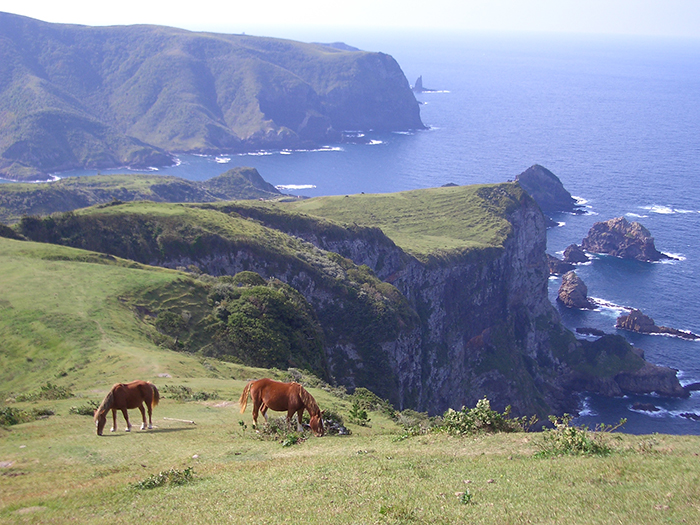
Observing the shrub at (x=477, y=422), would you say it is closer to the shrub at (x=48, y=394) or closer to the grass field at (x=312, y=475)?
the grass field at (x=312, y=475)

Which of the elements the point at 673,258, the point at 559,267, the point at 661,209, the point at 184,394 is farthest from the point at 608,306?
the point at 184,394

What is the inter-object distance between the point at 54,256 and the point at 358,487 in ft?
166

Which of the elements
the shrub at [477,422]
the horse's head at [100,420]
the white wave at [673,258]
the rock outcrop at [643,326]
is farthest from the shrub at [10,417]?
the white wave at [673,258]

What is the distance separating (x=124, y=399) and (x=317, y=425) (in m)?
7.88

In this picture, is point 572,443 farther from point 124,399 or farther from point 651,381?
point 651,381

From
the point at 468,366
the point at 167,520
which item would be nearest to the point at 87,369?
the point at 167,520

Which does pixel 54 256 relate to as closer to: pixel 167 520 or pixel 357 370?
pixel 357 370

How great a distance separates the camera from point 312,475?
1716 centimetres

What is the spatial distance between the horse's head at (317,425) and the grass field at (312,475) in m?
0.62

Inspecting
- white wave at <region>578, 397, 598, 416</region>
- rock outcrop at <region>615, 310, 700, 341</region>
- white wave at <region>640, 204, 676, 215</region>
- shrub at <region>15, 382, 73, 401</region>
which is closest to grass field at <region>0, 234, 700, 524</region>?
shrub at <region>15, 382, 73, 401</region>

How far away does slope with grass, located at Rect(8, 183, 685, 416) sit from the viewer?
72.9 m

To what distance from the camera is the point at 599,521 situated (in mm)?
13023

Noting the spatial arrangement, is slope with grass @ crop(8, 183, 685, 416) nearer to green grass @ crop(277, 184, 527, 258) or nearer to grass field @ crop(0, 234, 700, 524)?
green grass @ crop(277, 184, 527, 258)

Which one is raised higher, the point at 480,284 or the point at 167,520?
the point at 167,520
